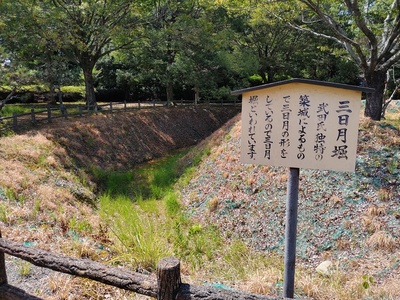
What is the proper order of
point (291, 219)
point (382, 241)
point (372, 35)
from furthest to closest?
point (372, 35)
point (382, 241)
point (291, 219)

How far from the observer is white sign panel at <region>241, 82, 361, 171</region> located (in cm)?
312

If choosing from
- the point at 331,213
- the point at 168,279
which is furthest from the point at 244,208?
the point at 168,279

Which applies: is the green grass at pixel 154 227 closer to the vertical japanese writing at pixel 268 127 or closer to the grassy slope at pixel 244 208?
the grassy slope at pixel 244 208

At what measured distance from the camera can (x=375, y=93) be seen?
29.7 ft

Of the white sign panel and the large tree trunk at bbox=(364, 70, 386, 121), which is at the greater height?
the large tree trunk at bbox=(364, 70, 386, 121)

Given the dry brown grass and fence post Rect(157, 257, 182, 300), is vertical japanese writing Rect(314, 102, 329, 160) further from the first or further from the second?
the dry brown grass

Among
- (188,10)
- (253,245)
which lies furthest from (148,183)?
(188,10)

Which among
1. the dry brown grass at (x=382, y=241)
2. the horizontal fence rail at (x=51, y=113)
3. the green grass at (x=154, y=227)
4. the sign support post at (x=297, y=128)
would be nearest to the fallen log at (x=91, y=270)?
the green grass at (x=154, y=227)

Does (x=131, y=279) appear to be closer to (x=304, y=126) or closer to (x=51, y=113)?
(x=304, y=126)

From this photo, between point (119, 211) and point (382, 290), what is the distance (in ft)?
18.2

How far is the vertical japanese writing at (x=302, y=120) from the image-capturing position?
3.24 m

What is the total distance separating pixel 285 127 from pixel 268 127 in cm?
20

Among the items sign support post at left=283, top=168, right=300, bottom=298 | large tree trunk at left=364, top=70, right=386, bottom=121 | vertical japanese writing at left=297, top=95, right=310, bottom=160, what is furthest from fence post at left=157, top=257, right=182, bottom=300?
large tree trunk at left=364, top=70, right=386, bottom=121

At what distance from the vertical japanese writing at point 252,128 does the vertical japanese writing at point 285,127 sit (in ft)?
1.10
